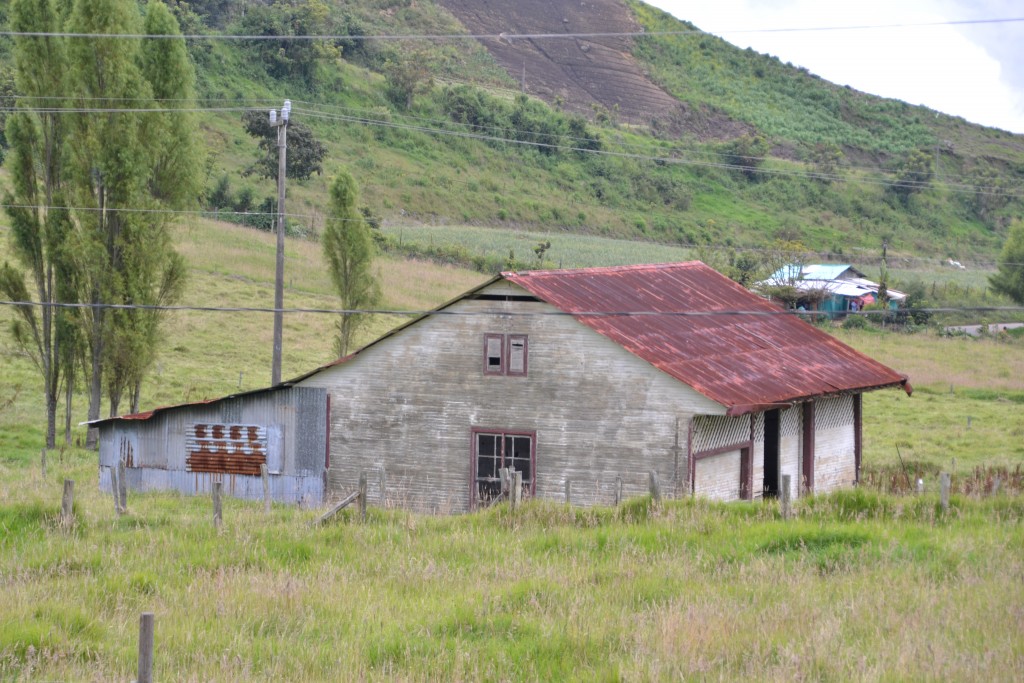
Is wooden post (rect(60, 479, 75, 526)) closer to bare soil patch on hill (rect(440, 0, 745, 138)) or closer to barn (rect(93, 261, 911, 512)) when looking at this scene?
barn (rect(93, 261, 911, 512))

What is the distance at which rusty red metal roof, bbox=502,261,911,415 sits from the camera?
2058 centimetres

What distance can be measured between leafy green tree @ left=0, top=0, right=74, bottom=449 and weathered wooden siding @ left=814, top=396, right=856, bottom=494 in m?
17.5

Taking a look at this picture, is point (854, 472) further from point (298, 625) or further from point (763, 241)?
point (763, 241)

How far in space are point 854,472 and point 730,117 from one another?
101941 millimetres

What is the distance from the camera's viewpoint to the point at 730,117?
4875 inches

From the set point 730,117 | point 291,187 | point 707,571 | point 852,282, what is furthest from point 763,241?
point 707,571

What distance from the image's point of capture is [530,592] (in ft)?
35.6

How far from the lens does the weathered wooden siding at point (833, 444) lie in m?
24.7

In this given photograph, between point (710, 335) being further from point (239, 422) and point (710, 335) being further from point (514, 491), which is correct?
point (514, 491)

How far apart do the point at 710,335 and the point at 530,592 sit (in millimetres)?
13625

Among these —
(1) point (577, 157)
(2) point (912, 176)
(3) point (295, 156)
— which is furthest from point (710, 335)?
(2) point (912, 176)

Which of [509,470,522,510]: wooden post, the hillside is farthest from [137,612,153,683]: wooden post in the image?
the hillside

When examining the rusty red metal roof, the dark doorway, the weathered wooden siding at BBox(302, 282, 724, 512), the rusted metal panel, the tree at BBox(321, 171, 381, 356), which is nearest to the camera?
the weathered wooden siding at BBox(302, 282, 724, 512)

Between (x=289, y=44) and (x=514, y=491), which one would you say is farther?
(x=289, y=44)
